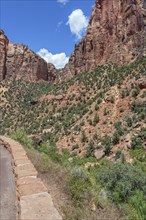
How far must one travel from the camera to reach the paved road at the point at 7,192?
637 cm

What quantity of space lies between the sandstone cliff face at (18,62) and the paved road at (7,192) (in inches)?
3106

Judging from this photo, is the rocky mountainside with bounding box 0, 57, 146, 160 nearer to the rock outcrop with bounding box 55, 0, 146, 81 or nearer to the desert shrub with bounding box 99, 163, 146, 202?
the rock outcrop with bounding box 55, 0, 146, 81

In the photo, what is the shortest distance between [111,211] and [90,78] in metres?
48.2

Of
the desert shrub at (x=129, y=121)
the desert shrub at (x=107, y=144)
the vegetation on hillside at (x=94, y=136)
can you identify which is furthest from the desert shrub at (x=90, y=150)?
the desert shrub at (x=129, y=121)

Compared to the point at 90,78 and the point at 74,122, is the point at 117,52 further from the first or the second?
the point at 74,122

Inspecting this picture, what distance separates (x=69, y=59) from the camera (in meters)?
79.0

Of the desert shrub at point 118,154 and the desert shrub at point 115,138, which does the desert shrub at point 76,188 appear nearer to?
the desert shrub at point 118,154

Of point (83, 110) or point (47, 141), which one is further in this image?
point (83, 110)

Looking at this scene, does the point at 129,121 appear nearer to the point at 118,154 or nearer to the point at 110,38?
the point at 118,154

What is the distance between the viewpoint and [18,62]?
95000mm

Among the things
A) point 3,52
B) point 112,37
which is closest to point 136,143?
point 112,37

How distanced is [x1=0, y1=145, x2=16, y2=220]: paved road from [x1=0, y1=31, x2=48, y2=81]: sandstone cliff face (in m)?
78.9

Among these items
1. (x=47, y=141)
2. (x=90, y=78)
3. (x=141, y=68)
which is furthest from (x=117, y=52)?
(x=47, y=141)

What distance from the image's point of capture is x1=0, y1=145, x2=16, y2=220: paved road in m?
6.37
